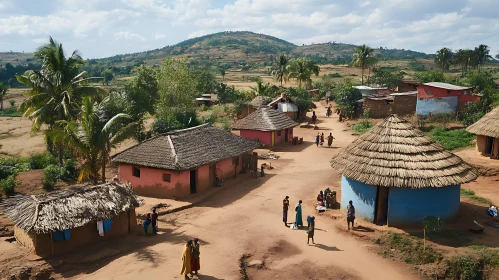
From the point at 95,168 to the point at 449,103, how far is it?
3036 cm

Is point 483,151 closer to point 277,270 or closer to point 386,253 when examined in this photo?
point 386,253

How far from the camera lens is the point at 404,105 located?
125 feet

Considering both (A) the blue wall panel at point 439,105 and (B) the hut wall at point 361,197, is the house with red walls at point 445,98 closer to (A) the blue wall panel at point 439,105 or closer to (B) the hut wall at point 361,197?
(A) the blue wall panel at point 439,105

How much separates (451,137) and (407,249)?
19372 millimetres

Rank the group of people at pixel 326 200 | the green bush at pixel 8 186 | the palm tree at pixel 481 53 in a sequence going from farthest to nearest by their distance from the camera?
1. the palm tree at pixel 481 53
2. the green bush at pixel 8 186
3. the group of people at pixel 326 200

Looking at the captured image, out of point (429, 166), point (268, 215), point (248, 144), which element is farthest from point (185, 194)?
point (429, 166)

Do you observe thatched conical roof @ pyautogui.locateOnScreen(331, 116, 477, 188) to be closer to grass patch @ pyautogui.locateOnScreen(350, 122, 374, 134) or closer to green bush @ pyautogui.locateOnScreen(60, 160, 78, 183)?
green bush @ pyautogui.locateOnScreen(60, 160, 78, 183)

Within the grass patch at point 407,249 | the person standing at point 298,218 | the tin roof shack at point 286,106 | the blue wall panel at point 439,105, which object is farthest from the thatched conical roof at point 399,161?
the tin roof shack at point 286,106

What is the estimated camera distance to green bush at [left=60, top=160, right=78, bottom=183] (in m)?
23.7

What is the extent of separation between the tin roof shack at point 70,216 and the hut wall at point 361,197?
8.86 m

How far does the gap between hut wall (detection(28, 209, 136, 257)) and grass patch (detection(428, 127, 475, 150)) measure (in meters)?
22.9

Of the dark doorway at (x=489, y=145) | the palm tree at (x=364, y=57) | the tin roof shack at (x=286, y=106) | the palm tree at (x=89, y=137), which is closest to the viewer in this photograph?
the palm tree at (x=89, y=137)

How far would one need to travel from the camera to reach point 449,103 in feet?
117

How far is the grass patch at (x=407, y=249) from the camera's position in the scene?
45.7 ft
